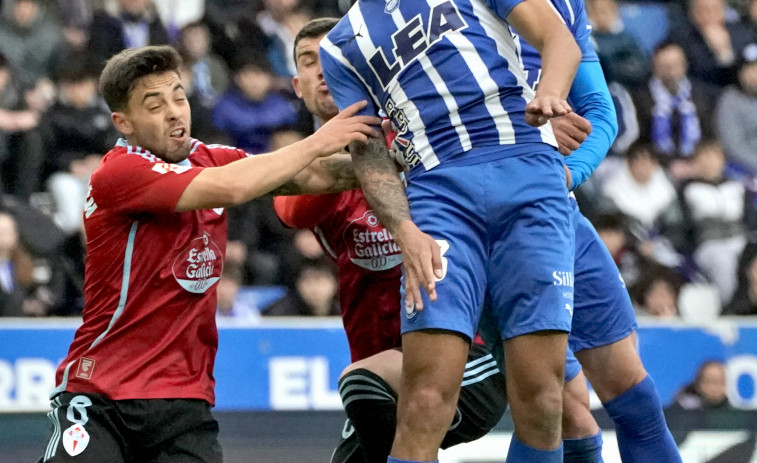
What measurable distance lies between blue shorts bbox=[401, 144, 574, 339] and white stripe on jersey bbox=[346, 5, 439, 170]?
0.06 metres

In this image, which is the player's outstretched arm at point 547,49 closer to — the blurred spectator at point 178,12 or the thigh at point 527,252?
the thigh at point 527,252

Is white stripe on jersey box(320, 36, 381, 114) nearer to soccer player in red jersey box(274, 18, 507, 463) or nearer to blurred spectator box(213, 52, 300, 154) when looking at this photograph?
soccer player in red jersey box(274, 18, 507, 463)

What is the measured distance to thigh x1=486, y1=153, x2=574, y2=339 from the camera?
3773 millimetres

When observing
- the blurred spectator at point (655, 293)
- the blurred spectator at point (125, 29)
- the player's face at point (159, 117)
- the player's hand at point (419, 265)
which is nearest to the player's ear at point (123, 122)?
the player's face at point (159, 117)

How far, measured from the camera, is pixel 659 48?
10.1 m

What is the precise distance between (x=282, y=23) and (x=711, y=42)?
12.1 ft

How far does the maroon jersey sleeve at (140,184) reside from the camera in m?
4.09

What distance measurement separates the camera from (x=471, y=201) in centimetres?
382

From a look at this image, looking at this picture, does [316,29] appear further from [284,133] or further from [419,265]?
[284,133]

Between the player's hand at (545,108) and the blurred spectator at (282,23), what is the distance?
6.00 meters

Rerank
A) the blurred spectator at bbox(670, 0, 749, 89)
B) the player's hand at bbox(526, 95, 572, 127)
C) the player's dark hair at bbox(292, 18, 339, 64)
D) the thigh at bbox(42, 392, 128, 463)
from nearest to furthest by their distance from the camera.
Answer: the player's hand at bbox(526, 95, 572, 127) < the thigh at bbox(42, 392, 128, 463) < the player's dark hair at bbox(292, 18, 339, 64) < the blurred spectator at bbox(670, 0, 749, 89)

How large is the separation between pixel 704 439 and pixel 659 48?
15.0 ft

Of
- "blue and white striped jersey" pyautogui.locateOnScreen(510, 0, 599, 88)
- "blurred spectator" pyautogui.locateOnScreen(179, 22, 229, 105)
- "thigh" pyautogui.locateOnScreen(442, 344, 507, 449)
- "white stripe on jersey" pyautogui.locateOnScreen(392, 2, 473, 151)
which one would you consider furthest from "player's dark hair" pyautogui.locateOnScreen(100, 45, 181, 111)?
"blurred spectator" pyautogui.locateOnScreen(179, 22, 229, 105)

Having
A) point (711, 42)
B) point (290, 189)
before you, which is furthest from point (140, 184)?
point (711, 42)
